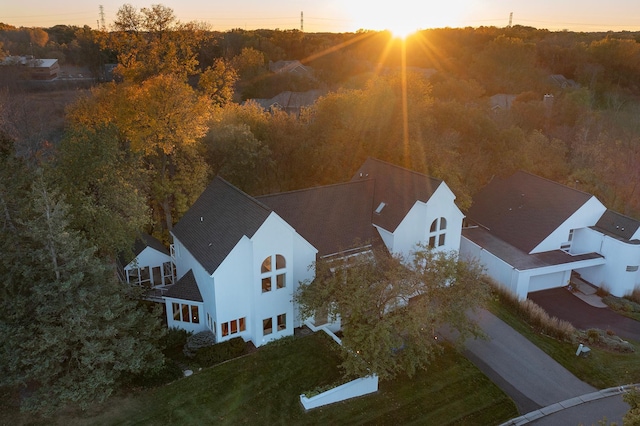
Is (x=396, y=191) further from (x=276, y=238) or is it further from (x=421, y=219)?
(x=276, y=238)

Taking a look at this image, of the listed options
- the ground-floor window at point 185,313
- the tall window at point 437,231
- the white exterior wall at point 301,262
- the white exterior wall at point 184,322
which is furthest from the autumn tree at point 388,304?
the ground-floor window at point 185,313

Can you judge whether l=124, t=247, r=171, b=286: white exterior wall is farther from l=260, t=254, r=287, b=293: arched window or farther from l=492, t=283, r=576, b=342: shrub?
l=492, t=283, r=576, b=342: shrub

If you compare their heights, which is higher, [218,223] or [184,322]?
[218,223]

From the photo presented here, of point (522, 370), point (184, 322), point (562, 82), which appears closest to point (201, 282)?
point (184, 322)

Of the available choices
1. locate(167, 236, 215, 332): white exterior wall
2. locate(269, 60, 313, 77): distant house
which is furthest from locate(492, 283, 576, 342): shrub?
locate(269, 60, 313, 77): distant house

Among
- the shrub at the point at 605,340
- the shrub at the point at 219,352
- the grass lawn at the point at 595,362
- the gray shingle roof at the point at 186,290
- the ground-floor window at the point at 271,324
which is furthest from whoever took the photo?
the shrub at the point at 605,340

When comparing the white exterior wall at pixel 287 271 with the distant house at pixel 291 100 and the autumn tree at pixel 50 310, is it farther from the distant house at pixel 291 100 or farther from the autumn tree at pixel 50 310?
Answer: the distant house at pixel 291 100
